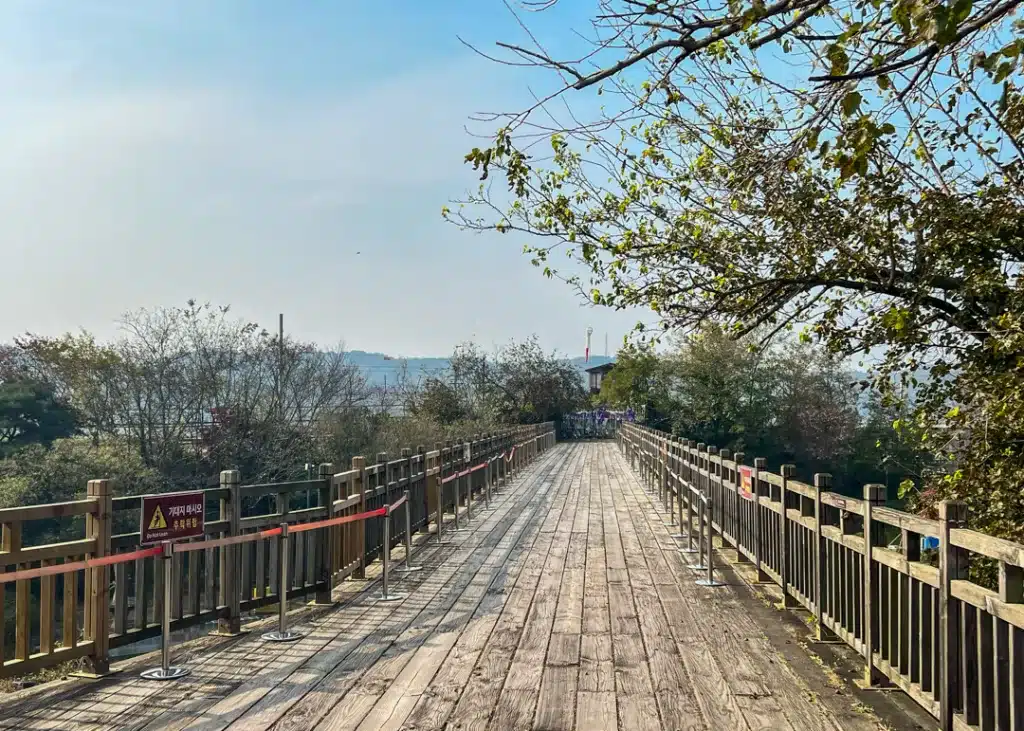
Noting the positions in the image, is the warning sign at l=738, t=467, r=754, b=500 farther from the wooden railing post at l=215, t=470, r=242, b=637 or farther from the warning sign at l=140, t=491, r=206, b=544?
the warning sign at l=140, t=491, r=206, b=544

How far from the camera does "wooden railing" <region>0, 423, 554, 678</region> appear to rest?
17.4 feet

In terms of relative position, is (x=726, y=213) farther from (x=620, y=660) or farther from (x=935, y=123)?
(x=620, y=660)

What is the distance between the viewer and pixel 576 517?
14.9 metres

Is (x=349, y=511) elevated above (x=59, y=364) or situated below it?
below

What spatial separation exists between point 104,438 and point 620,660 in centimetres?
2537

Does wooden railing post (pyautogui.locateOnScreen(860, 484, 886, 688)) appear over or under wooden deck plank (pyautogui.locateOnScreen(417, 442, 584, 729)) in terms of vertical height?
over

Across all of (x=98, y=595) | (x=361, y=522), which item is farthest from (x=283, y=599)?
(x=361, y=522)

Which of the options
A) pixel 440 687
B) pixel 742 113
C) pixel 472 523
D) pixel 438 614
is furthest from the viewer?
A: pixel 472 523

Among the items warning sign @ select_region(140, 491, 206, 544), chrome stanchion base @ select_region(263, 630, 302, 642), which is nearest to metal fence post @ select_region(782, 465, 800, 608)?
chrome stanchion base @ select_region(263, 630, 302, 642)

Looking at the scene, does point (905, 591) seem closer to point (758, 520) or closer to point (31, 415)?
point (758, 520)

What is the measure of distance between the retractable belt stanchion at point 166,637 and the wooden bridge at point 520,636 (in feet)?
0.34

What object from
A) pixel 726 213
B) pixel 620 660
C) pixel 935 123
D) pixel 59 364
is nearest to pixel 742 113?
pixel 726 213

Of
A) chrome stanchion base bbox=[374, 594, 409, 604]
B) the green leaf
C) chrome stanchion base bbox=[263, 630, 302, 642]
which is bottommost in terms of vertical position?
chrome stanchion base bbox=[374, 594, 409, 604]

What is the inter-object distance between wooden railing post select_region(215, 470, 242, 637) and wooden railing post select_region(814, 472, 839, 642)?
4319 millimetres
